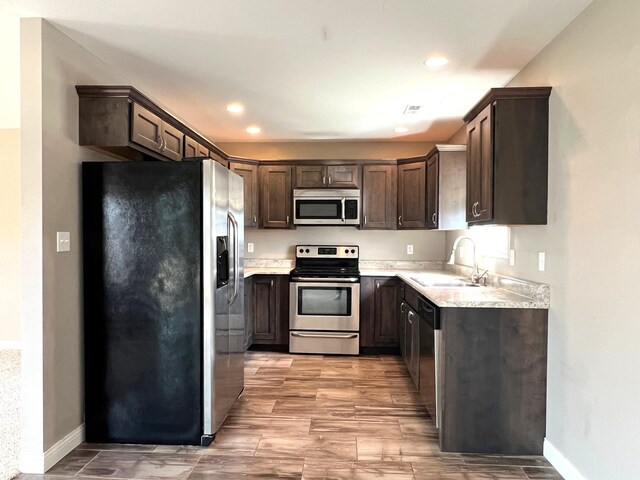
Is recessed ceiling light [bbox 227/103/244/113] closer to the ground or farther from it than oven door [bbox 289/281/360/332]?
farther from it

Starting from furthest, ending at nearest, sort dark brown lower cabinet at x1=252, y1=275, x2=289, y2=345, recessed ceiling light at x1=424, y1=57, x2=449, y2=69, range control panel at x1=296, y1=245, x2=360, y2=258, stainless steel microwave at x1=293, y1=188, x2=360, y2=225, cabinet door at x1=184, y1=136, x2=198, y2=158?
range control panel at x1=296, y1=245, x2=360, y2=258
stainless steel microwave at x1=293, y1=188, x2=360, y2=225
dark brown lower cabinet at x1=252, y1=275, x2=289, y2=345
cabinet door at x1=184, y1=136, x2=198, y2=158
recessed ceiling light at x1=424, y1=57, x2=449, y2=69

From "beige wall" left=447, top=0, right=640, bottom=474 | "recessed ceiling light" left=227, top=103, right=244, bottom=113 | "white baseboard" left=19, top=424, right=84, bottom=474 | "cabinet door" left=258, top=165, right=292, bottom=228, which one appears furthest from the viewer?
"cabinet door" left=258, top=165, right=292, bottom=228

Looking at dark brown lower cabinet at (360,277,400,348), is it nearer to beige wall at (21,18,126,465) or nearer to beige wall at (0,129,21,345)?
beige wall at (21,18,126,465)

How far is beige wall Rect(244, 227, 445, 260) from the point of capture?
4.90 m

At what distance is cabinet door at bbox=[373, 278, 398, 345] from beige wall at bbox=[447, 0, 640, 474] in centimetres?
204

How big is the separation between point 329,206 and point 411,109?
145 cm

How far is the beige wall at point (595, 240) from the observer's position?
5.45 ft

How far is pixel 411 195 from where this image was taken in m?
4.45

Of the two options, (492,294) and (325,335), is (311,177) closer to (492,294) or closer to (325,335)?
(325,335)

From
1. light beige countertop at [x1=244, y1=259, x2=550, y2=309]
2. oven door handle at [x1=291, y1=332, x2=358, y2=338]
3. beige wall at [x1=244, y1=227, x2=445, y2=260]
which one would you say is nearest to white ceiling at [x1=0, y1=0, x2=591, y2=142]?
light beige countertop at [x1=244, y1=259, x2=550, y2=309]

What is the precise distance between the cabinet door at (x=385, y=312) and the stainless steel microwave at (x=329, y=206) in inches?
32.6

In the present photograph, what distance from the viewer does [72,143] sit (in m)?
2.38

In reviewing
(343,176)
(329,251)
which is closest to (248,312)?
(329,251)

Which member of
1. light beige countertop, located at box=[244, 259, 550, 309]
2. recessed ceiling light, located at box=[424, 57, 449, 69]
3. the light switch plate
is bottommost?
light beige countertop, located at box=[244, 259, 550, 309]
